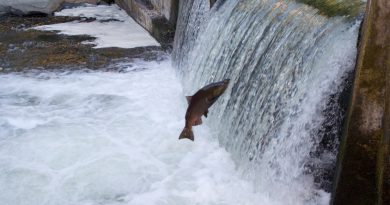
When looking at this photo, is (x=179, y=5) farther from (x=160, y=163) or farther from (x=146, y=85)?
(x=160, y=163)

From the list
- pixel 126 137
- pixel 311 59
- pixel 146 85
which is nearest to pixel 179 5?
pixel 146 85

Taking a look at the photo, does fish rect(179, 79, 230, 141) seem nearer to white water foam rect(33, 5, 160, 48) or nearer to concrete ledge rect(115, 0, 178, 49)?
concrete ledge rect(115, 0, 178, 49)

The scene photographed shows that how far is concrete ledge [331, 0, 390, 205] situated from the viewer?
6.16ft

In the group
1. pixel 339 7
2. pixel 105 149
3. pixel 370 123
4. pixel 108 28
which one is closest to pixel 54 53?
pixel 108 28

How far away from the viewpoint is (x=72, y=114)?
402 cm

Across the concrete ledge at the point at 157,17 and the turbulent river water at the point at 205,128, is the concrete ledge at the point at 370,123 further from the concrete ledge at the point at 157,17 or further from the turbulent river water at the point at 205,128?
the concrete ledge at the point at 157,17

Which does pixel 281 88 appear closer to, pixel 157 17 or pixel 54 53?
pixel 54 53

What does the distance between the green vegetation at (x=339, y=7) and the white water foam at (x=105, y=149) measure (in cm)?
136

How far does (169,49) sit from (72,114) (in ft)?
7.65

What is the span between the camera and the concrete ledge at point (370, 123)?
6.16 feet

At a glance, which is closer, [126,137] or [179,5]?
[126,137]

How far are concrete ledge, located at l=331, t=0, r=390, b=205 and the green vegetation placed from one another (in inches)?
19.3

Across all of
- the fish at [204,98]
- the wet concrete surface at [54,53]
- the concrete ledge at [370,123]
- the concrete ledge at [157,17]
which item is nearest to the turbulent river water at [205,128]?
the concrete ledge at [370,123]

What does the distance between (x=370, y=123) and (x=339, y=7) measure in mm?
1066
